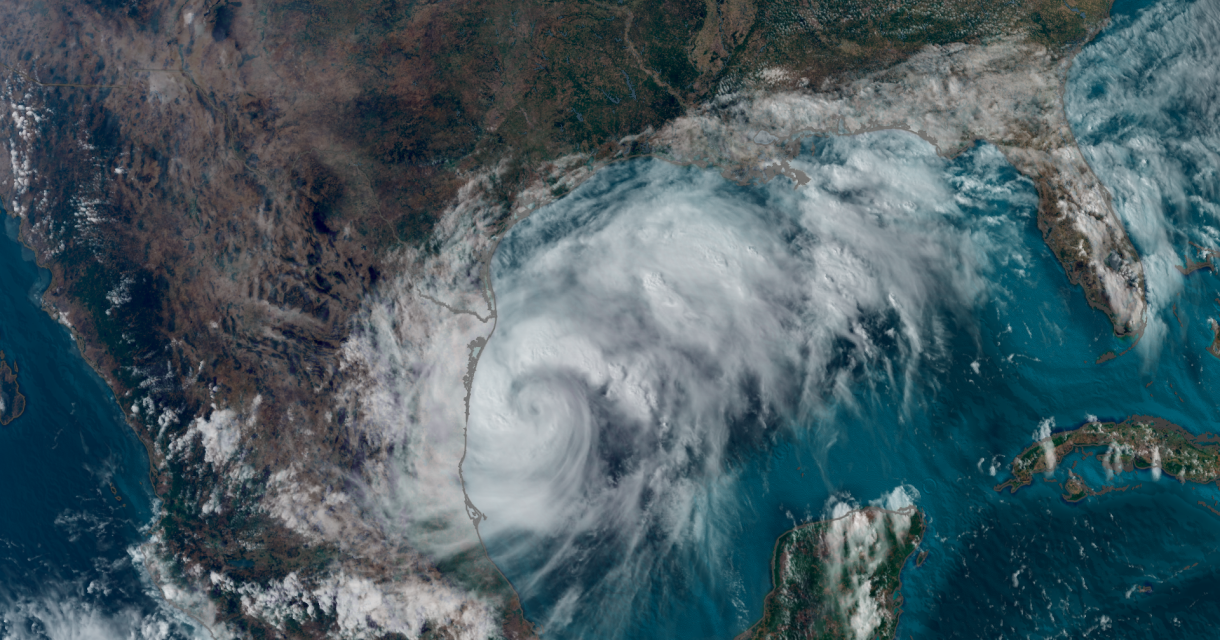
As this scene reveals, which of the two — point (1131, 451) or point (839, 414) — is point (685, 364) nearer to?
point (839, 414)

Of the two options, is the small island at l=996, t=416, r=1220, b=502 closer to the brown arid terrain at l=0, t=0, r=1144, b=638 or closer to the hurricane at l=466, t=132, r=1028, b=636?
the brown arid terrain at l=0, t=0, r=1144, b=638

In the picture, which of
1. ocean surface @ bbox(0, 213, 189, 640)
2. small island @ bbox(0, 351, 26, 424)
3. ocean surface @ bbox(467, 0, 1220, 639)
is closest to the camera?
ocean surface @ bbox(467, 0, 1220, 639)

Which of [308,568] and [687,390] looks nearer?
[687,390]

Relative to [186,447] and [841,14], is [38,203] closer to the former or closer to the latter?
[186,447]

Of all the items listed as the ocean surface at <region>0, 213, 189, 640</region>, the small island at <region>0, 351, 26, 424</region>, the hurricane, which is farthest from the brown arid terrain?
the small island at <region>0, 351, 26, 424</region>

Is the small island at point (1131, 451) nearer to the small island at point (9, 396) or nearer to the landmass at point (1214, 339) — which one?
the landmass at point (1214, 339)

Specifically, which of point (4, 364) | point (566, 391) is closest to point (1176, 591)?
point (566, 391)

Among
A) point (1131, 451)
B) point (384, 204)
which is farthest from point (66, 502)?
point (1131, 451)
